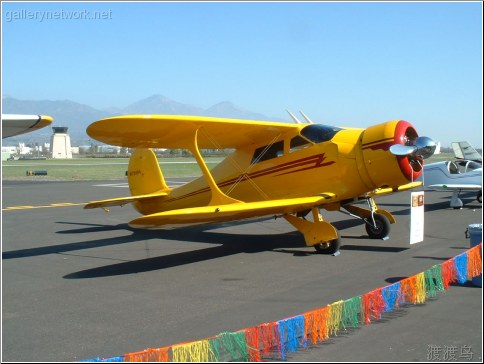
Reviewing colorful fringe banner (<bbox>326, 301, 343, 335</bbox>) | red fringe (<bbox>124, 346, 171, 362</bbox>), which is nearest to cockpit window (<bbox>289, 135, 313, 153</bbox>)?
colorful fringe banner (<bbox>326, 301, 343, 335</bbox>)

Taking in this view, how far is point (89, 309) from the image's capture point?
6.44 m

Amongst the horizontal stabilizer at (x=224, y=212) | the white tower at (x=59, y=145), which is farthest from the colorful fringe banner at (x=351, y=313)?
the white tower at (x=59, y=145)

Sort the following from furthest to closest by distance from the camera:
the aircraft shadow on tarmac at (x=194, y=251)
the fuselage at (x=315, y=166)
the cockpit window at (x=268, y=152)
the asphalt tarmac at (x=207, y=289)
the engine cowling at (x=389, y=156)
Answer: the cockpit window at (x=268, y=152), the fuselage at (x=315, y=166), the engine cowling at (x=389, y=156), the aircraft shadow on tarmac at (x=194, y=251), the asphalt tarmac at (x=207, y=289)

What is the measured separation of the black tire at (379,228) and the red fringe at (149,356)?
8299mm

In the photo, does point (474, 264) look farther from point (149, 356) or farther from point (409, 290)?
point (149, 356)

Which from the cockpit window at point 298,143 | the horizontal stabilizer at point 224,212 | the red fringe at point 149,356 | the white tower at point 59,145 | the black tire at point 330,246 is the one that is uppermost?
the white tower at point 59,145

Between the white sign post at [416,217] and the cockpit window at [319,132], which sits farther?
the cockpit window at [319,132]

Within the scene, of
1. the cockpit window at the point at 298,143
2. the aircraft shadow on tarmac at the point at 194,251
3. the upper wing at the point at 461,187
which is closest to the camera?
the aircraft shadow on tarmac at the point at 194,251

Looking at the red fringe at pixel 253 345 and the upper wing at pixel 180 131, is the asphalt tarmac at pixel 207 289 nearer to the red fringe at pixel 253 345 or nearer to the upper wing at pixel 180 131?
→ the red fringe at pixel 253 345

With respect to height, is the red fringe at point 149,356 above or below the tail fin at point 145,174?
below

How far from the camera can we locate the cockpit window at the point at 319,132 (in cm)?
1014

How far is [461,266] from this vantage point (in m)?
6.86

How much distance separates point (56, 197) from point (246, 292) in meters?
20.1

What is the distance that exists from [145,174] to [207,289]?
6.67 m
